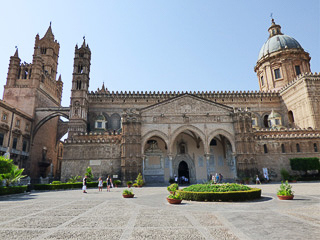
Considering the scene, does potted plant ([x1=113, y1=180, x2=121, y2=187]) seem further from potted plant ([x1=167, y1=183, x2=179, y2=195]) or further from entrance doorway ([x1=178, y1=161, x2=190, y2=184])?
potted plant ([x1=167, y1=183, x2=179, y2=195])

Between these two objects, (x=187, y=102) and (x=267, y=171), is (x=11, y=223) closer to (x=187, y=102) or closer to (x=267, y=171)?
(x=187, y=102)

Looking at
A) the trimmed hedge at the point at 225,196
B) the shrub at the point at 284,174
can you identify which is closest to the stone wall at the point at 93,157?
the trimmed hedge at the point at 225,196

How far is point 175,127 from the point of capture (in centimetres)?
2916

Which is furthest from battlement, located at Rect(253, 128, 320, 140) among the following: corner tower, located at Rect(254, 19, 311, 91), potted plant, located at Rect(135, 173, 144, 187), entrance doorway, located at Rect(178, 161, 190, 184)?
potted plant, located at Rect(135, 173, 144, 187)

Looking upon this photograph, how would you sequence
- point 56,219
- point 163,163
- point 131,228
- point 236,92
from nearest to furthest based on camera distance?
1. point 131,228
2. point 56,219
3. point 163,163
4. point 236,92

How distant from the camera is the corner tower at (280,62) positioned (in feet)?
146

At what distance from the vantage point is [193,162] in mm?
32188

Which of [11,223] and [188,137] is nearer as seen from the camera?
[11,223]

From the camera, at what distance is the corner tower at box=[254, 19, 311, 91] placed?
44625mm

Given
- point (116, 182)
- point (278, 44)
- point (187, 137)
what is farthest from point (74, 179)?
point (278, 44)

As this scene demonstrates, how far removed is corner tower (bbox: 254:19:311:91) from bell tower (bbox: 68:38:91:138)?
39181mm

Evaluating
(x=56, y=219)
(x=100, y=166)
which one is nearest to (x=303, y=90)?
(x=100, y=166)

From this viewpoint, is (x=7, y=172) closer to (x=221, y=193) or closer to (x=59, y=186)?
(x=59, y=186)

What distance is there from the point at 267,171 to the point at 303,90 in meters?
16.9
